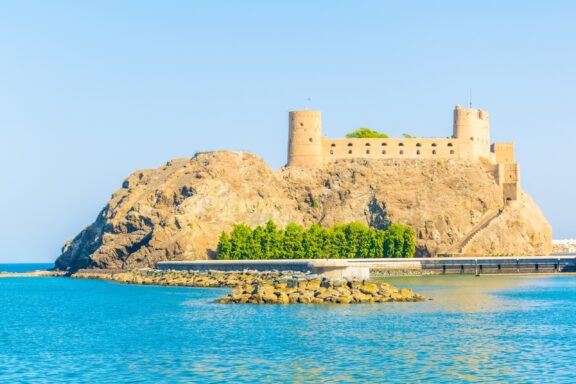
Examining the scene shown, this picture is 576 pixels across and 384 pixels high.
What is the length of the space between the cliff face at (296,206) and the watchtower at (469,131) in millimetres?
3010

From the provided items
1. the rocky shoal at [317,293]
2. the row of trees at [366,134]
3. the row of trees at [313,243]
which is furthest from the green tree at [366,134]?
the rocky shoal at [317,293]

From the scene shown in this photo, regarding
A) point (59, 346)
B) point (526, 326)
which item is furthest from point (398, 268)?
point (59, 346)

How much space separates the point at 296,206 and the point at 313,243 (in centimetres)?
2373

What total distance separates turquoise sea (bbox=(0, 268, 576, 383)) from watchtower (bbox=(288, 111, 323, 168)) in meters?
66.9

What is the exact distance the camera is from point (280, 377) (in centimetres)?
3775

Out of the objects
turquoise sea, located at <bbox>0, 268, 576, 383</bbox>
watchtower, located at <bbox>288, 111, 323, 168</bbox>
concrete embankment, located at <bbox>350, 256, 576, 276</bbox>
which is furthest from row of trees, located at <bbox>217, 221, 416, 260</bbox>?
turquoise sea, located at <bbox>0, 268, 576, 383</bbox>

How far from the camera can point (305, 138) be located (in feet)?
472

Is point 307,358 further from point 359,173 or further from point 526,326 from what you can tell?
point 359,173

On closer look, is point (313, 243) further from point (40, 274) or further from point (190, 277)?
point (40, 274)

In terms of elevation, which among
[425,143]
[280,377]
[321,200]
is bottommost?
[280,377]

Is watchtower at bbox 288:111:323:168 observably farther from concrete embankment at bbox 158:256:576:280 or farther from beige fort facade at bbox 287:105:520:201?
concrete embankment at bbox 158:256:576:280

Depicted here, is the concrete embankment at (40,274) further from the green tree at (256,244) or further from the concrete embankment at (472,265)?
the concrete embankment at (472,265)

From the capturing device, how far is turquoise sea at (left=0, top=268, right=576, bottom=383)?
38500 mm

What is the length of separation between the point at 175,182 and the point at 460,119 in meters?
45.0
